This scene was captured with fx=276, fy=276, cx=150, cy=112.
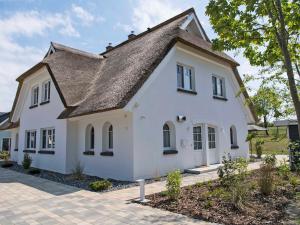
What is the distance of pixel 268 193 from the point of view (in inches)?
324

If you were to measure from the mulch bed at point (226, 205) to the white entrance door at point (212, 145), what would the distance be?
21.4 feet

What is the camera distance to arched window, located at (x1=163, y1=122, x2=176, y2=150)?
1351 cm

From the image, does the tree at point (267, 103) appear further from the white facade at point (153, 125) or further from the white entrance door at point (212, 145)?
the white entrance door at point (212, 145)

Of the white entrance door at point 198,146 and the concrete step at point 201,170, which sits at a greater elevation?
the white entrance door at point 198,146

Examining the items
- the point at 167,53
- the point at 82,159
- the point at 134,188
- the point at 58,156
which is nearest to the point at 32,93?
the point at 58,156

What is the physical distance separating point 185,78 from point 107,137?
5.31 metres

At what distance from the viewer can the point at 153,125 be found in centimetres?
1252

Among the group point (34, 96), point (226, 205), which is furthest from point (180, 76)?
point (34, 96)

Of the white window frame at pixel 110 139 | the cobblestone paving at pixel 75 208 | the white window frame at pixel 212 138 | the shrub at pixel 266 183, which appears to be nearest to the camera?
the cobblestone paving at pixel 75 208

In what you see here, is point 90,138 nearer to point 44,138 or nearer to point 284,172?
point 44,138

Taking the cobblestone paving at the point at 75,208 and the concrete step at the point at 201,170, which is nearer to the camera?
the cobblestone paving at the point at 75,208

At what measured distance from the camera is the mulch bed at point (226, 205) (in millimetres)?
6195

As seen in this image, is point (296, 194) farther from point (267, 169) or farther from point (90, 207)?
point (90, 207)

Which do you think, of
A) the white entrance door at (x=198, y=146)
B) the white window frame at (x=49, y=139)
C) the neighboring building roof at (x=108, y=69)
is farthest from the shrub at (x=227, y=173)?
the white window frame at (x=49, y=139)
